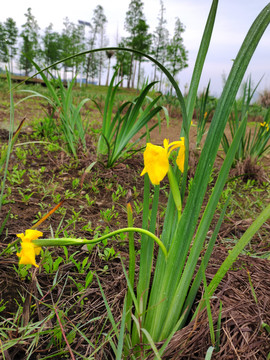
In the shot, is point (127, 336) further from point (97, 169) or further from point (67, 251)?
point (97, 169)

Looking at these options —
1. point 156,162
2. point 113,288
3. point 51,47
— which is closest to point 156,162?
point 156,162

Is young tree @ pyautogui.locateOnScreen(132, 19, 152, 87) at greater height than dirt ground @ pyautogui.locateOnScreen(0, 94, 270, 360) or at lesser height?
greater

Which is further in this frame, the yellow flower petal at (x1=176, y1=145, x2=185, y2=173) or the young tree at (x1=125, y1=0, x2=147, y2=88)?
the young tree at (x1=125, y1=0, x2=147, y2=88)

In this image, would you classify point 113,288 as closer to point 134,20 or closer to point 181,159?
point 181,159

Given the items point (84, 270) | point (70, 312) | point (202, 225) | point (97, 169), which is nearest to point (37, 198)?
point (97, 169)

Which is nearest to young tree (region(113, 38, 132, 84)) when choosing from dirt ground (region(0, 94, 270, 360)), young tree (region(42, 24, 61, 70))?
dirt ground (region(0, 94, 270, 360))

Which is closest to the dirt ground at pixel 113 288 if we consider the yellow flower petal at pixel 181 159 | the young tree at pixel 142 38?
the yellow flower petal at pixel 181 159

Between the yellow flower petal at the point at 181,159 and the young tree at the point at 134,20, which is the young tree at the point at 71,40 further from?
the yellow flower petal at the point at 181,159

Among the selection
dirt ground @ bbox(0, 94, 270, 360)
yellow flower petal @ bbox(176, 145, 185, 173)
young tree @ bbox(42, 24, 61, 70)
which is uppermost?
young tree @ bbox(42, 24, 61, 70)

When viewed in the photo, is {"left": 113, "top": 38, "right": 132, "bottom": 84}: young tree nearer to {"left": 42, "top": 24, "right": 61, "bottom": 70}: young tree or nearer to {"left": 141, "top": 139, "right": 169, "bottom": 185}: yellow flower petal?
{"left": 141, "top": 139, "right": 169, "bottom": 185}: yellow flower petal

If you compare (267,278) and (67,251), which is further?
(67,251)

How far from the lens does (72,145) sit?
1.94 meters

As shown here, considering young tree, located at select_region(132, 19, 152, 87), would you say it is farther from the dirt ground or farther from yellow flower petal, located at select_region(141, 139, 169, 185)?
yellow flower petal, located at select_region(141, 139, 169, 185)

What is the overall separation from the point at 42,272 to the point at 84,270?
14 centimetres
